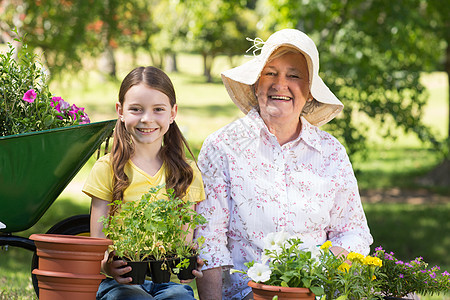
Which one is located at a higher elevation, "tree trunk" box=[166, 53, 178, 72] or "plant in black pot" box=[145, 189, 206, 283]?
"tree trunk" box=[166, 53, 178, 72]

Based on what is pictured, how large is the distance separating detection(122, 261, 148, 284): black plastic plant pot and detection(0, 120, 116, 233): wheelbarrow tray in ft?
2.05

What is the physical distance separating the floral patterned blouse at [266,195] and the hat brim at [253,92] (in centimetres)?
15

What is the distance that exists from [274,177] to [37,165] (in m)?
1.11

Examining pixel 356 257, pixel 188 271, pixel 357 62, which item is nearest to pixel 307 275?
pixel 356 257

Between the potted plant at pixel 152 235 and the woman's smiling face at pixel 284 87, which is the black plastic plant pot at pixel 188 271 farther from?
the woman's smiling face at pixel 284 87

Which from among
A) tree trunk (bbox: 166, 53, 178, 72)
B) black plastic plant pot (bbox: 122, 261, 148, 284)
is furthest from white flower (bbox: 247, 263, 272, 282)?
tree trunk (bbox: 166, 53, 178, 72)


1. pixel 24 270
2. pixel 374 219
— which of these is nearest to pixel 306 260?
pixel 24 270

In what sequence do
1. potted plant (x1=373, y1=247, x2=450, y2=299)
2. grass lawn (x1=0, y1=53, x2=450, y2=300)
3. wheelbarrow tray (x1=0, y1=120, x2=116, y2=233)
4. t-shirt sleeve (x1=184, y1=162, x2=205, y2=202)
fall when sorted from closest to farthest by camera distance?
wheelbarrow tray (x1=0, y1=120, x2=116, y2=233), potted plant (x1=373, y1=247, x2=450, y2=299), t-shirt sleeve (x1=184, y1=162, x2=205, y2=202), grass lawn (x1=0, y1=53, x2=450, y2=300)

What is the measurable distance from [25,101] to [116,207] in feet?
2.14

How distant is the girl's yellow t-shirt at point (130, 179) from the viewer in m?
2.62

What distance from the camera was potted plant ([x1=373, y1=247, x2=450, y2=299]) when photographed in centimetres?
266

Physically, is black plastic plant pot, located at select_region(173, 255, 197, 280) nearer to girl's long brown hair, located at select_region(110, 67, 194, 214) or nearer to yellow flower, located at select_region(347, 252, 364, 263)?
girl's long brown hair, located at select_region(110, 67, 194, 214)

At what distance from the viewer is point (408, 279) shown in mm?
2691

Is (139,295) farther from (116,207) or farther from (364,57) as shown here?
(364,57)
